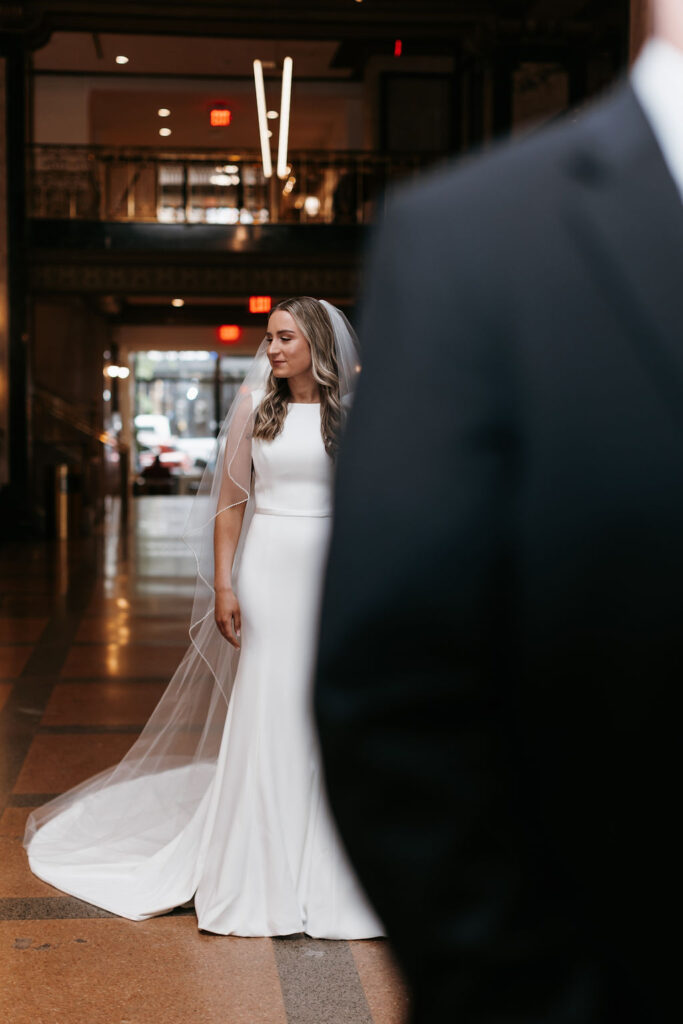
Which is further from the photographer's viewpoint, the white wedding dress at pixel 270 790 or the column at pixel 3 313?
the column at pixel 3 313

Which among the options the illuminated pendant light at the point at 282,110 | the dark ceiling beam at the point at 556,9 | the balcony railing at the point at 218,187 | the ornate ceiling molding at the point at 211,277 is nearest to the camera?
the illuminated pendant light at the point at 282,110

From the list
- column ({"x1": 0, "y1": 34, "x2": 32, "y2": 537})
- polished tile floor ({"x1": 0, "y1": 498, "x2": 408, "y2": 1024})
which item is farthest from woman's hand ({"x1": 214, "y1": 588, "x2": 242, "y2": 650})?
column ({"x1": 0, "y1": 34, "x2": 32, "y2": 537})

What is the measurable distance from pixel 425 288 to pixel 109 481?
22.8m

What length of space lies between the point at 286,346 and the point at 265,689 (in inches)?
38.5

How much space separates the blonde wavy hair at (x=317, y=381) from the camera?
10.9 ft

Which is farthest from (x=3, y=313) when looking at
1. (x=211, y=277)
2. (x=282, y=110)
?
(x=282, y=110)

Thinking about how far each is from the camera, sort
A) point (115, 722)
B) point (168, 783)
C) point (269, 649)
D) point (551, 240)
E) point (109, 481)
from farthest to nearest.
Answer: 1. point (109, 481)
2. point (115, 722)
3. point (168, 783)
4. point (269, 649)
5. point (551, 240)

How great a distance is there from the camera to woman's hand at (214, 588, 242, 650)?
339cm

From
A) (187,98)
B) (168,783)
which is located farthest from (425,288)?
(187,98)

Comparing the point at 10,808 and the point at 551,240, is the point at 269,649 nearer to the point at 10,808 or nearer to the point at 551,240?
the point at 10,808

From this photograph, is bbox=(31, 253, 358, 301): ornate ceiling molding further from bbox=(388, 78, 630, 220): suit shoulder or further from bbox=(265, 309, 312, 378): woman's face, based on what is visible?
bbox=(388, 78, 630, 220): suit shoulder

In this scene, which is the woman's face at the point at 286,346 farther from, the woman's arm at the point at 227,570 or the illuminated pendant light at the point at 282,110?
the illuminated pendant light at the point at 282,110

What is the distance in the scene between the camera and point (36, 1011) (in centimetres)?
264

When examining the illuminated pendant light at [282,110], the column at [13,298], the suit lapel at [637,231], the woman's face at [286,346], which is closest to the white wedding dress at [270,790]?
the woman's face at [286,346]
